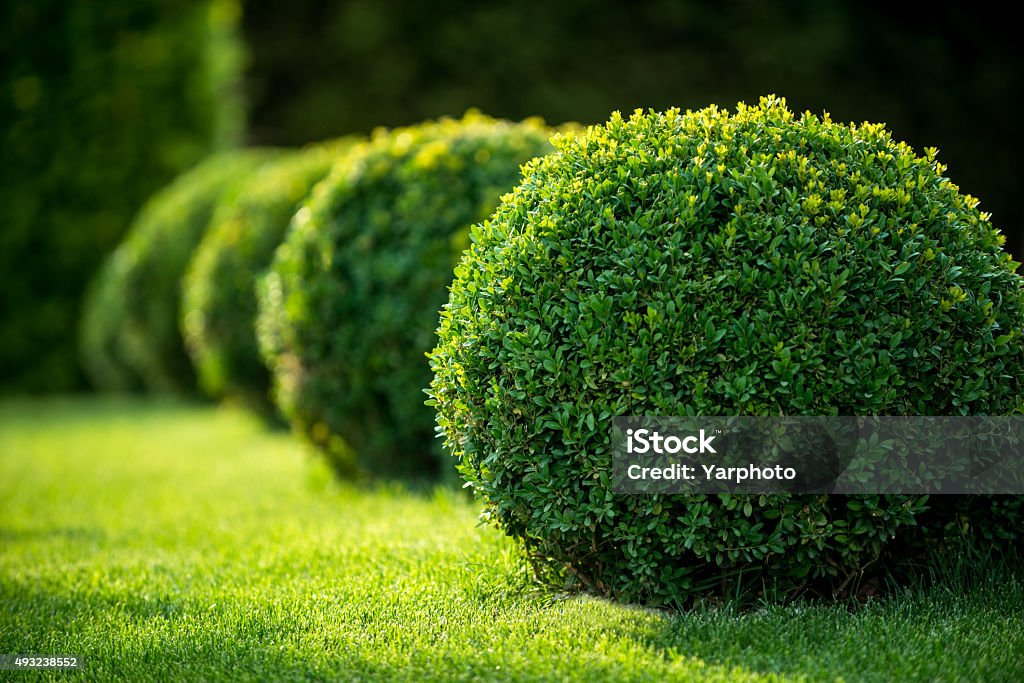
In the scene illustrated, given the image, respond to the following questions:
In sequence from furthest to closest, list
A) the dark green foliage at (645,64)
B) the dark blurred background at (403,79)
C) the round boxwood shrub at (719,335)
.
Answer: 1. the dark green foliage at (645,64)
2. the dark blurred background at (403,79)
3. the round boxwood shrub at (719,335)

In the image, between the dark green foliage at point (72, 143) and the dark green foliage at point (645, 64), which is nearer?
the dark green foliage at point (72, 143)

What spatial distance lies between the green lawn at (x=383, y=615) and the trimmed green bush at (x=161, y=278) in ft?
20.3

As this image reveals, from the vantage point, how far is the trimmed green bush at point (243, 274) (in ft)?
29.3

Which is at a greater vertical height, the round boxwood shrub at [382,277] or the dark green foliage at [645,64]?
the dark green foliage at [645,64]

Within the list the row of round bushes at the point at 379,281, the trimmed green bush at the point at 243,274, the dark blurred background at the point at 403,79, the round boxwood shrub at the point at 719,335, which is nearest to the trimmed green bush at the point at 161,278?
the dark blurred background at the point at 403,79

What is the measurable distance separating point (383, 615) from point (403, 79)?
806 inches

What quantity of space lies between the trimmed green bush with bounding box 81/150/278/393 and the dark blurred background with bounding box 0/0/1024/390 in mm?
2277

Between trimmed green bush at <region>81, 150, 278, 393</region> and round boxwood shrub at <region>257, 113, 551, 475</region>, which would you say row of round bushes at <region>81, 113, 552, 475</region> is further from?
trimmed green bush at <region>81, 150, 278, 393</region>

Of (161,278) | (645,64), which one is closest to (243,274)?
(161,278)

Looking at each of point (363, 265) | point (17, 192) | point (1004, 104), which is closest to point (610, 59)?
point (1004, 104)

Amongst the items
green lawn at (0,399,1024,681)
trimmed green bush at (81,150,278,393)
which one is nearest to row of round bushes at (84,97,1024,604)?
green lawn at (0,399,1024,681)

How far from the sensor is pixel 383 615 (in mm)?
3814

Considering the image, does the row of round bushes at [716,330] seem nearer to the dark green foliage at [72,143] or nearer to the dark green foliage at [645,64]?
the dark green foliage at [72,143]

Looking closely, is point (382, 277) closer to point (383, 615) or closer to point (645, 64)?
point (383, 615)
